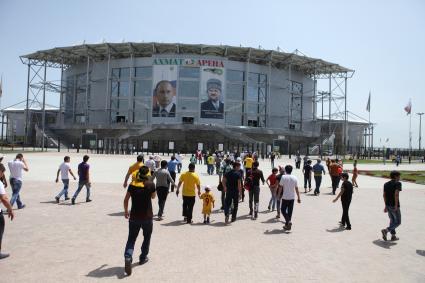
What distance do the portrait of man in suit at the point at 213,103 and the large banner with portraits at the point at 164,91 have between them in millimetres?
5802

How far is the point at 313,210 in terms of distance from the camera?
559 inches

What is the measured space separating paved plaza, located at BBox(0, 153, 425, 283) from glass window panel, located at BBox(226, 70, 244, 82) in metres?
62.4

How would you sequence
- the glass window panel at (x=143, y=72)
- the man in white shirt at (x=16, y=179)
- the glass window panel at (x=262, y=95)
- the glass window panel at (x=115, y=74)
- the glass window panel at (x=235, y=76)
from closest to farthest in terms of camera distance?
the man in white shirt at (x=16, y=179) → the glass window panel at (x=143, y=72) → the glass window panel at (x=235, y=76) → the glass window panel at (x=115, y=74) → the glass window panel at (x=262, y=95)

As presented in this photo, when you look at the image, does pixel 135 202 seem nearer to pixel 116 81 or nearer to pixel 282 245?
pixel 282 245

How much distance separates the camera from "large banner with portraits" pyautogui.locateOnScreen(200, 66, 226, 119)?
2835 inches

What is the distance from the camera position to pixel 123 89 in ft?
250

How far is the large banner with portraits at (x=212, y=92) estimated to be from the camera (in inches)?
2835

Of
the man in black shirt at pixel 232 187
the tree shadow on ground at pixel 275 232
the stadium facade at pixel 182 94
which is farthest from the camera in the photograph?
the stadium facade at pixel 182 94

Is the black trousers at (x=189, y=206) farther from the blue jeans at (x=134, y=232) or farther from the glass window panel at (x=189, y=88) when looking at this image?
the glass window panel at (x=189, y=88)

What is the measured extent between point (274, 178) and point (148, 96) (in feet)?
205

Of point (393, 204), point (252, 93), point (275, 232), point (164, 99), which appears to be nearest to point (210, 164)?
point (275, 232)

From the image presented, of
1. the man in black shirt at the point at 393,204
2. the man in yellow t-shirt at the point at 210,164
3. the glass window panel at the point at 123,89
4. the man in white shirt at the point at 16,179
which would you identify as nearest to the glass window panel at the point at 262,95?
the glass window panel at the point at 123,89

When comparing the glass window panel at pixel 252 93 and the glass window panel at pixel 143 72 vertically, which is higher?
the glass window panel at pixel 143 72

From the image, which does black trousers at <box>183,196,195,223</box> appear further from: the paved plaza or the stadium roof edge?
the stadium roof edge
